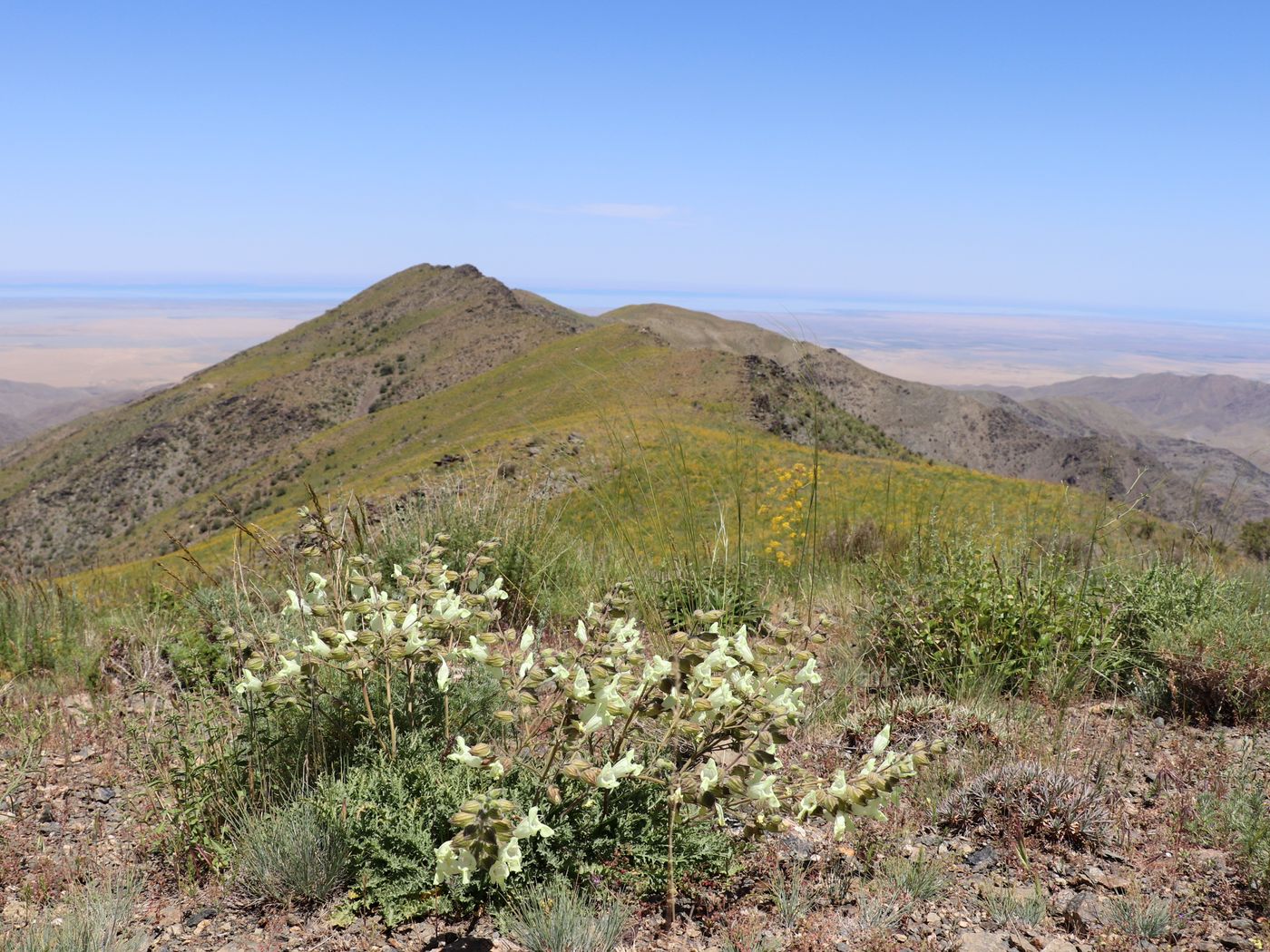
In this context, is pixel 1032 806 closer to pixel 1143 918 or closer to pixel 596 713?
pixel 1143 918

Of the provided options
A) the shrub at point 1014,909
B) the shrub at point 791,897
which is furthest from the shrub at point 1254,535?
the shrub at point 791,897

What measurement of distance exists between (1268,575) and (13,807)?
6382 millimetres

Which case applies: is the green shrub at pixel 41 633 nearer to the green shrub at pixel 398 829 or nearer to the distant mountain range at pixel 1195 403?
the green shrub at pixel 398 829

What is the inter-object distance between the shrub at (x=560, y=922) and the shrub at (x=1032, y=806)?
1237 mm

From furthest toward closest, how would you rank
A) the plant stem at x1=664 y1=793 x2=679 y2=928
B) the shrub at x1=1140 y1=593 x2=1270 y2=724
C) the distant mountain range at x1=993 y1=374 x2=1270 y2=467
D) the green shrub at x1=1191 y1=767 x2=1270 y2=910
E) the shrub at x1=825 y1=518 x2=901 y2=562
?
the distant mountain range at x1=993 y1=374 x2=1270 y2=467
the shrub at x1=825 y1=518 x2=901 y2=562
the shrub at x1=1140 y1=593 x2=1270 y2=724
the green shrub at x1=1191 y1=767 x2=1270 y2=910
the plant stem at x1=664 y1=793 x2=679 y2=928

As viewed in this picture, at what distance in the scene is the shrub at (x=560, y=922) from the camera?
2004mm

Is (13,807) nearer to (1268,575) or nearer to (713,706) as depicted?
(713,706)

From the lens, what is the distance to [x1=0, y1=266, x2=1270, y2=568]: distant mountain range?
87.9 feet

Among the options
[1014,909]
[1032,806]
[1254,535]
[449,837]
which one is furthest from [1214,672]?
[1254,535]

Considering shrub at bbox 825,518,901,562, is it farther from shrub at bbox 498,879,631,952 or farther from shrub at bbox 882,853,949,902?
shrub at bbox 498,879,631,952

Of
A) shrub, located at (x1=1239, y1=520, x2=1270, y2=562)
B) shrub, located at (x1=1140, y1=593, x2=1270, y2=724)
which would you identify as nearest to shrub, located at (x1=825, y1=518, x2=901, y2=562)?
shrub, located at (x1=1140, y1=593, x2=1270, y2=724)

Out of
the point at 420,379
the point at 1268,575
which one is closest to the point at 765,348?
the point at 420,379

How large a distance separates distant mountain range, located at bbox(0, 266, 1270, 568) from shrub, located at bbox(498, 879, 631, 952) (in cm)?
1257

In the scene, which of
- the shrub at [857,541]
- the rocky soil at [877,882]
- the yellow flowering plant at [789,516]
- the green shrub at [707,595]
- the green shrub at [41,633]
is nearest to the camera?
the rocky soil at [877,882]
